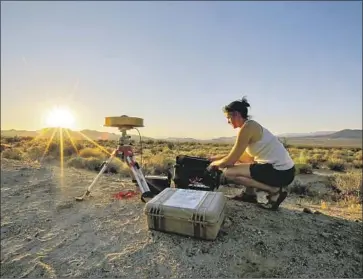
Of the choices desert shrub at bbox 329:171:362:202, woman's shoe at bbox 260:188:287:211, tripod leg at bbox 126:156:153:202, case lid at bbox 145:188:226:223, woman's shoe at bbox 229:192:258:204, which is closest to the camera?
case lid at bbox 145:188:226:223

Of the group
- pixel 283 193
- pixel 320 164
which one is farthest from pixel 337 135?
pixel 283 193

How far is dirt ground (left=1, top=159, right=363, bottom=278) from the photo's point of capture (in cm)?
284

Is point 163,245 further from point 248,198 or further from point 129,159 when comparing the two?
point 248,198

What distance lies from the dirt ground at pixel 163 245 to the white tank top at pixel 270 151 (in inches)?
25.7

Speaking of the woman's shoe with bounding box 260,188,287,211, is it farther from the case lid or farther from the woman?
the case lid

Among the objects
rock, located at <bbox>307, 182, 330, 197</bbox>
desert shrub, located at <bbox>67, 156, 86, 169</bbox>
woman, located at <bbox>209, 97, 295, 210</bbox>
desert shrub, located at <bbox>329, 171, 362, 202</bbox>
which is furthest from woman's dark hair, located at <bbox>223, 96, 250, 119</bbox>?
desert shrub, located at <bbox>67, 156, 86, 169</bbox>

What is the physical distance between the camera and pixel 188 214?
305 cm

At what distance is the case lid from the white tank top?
32.8 inches

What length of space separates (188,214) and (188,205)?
0.41 feet

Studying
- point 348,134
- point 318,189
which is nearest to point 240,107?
point 318,189

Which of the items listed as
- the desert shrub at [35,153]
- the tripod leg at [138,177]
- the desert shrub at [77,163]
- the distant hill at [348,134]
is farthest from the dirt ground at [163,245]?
the distant hill at [348,134]

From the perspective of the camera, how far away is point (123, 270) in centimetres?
283

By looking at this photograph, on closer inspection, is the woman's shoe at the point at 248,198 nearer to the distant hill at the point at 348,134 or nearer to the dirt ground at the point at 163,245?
the dirt ground at the point at 163,245

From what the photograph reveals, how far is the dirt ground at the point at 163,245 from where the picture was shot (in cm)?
284
